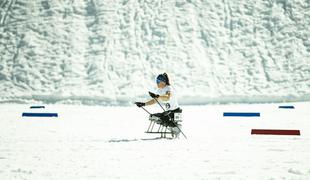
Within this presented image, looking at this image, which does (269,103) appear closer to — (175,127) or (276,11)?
(276,11)

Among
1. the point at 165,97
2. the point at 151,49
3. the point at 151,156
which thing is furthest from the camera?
the point at 151,49

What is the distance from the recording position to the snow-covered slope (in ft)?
65.8

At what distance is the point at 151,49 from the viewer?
869 inches

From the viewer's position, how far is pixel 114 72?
2084 cm

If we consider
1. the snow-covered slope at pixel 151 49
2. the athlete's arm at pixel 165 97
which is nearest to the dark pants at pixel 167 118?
the athlete's arm at pixel 165 97

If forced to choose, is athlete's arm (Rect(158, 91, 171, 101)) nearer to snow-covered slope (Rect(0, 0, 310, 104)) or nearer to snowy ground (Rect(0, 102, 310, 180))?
snowy ground (Rect(0, 102, 310, 180))

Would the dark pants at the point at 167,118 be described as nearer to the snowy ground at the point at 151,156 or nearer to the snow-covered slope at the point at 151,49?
the snowy ground at the point at 151,156

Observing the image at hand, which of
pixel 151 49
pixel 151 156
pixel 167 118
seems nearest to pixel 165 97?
pixel 167 118

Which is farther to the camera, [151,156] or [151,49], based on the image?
[151,49]

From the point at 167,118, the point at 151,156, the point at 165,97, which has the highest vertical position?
the point at 165,97

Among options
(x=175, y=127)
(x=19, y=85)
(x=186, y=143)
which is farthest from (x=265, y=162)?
(x=19, y=85)

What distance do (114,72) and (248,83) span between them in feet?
→ 20.6

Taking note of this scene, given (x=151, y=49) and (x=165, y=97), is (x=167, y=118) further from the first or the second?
(x=151, y=49)

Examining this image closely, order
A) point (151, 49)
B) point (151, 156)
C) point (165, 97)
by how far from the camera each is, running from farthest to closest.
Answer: point (151, 49)
point (165, 97)
point (151, 156)
